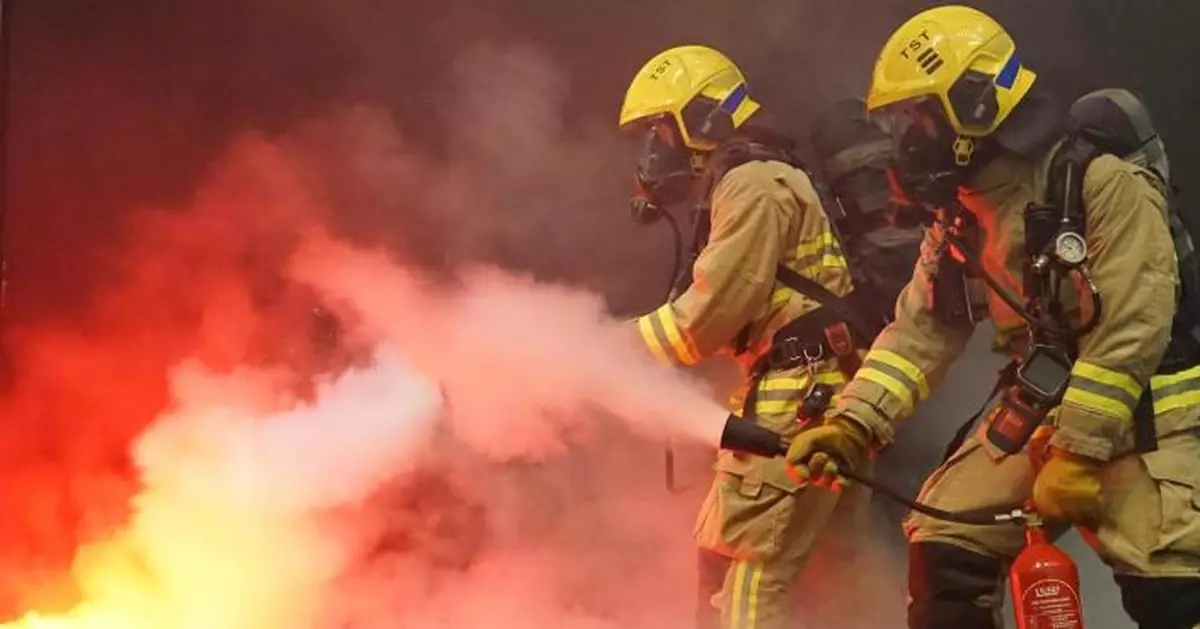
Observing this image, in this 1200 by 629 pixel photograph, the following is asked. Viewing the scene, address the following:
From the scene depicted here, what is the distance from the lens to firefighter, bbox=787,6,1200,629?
2318mm

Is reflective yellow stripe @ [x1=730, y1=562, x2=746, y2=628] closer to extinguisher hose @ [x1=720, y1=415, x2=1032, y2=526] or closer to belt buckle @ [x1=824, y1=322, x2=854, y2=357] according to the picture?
extinguisher hose @ [x1=720, y1=415, x2=1032, y2=526]

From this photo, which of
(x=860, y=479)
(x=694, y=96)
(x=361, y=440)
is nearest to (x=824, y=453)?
(x=860, y=479)

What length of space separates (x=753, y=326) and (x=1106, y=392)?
87cm

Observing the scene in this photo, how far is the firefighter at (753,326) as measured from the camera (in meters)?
2.85

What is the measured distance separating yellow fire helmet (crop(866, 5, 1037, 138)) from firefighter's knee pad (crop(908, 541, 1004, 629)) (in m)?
0.88

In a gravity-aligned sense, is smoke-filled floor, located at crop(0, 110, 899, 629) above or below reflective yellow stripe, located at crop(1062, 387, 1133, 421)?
above

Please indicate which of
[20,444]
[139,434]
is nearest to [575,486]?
[139,434]

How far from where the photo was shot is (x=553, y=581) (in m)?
3.22

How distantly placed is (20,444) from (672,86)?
204 centimetres

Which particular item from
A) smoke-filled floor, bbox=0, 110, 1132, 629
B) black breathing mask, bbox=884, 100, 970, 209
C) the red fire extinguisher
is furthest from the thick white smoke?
the red fire extinguisher

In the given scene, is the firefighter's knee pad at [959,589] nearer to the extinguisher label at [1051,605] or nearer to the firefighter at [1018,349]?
the firefighter at [1018,349]

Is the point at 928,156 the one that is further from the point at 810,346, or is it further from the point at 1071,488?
the point at 1071,488

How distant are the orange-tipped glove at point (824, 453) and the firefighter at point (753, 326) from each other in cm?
21

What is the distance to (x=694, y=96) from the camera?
3.05 meters
